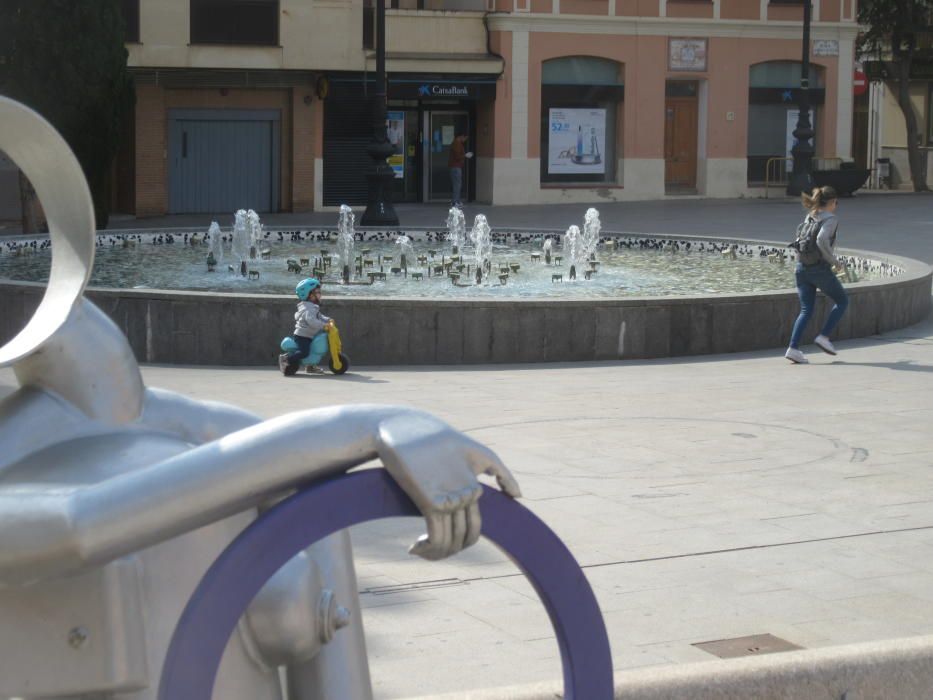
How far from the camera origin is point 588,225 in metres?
20.3

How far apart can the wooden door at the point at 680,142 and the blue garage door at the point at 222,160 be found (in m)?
9.37

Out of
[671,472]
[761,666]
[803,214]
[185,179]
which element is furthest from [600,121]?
[761,666]

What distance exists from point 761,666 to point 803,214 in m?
27.3

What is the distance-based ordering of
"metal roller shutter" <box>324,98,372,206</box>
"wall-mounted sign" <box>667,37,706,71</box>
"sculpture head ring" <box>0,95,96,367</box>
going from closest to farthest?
"sculpture head ring" <box>0,95,96,367</box> → "metal roller shutter" <box>324,98,372,206</box> → "wall-mounted sign" <box>667,37,706,71</box>

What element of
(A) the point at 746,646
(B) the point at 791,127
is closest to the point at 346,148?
(B) the point at 791,127

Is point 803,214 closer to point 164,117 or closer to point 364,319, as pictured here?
point 164,117

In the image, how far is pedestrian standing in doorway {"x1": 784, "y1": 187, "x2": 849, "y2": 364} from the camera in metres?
11.9

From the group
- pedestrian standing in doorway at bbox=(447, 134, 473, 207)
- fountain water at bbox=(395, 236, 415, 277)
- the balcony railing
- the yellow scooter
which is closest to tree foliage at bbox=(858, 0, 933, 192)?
the balcony railing

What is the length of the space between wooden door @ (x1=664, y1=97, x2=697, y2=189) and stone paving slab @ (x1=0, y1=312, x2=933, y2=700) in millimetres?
24163

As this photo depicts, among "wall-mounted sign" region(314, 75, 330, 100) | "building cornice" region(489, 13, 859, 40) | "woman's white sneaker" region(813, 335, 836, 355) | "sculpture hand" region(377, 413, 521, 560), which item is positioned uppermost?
"building cornice" region(489, 13, 859, 40)

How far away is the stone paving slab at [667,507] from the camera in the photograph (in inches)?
198

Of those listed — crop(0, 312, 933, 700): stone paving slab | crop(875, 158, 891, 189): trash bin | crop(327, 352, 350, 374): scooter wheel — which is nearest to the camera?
crop(0, 312, 933, 700): stone paving slab

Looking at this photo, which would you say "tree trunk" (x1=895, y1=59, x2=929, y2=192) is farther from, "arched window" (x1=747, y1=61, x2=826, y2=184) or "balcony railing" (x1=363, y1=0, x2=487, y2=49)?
"balcony railing" (x1=363, y1=0, x2=487, y2=49)

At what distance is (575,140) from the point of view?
3397cm
